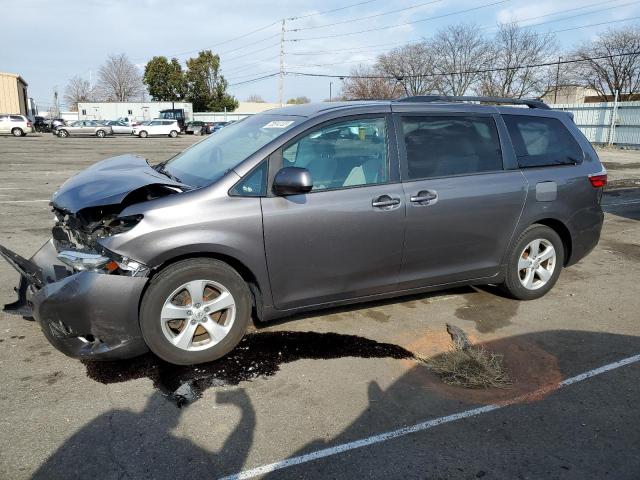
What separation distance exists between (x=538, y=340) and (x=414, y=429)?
180 centimetres

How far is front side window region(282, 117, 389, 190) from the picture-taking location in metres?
3.93

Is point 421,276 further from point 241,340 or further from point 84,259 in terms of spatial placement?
point 84,259

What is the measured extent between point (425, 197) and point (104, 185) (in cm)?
246

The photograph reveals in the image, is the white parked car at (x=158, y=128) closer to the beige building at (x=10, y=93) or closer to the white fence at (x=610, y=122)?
the beige building at (x=10, y=93)

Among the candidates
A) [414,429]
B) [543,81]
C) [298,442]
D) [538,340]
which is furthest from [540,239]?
[543,81]

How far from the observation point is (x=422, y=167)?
4.28 meters

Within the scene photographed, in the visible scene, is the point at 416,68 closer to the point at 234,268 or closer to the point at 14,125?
the point at 14,125

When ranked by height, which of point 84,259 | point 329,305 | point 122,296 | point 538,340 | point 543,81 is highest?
point 543,81

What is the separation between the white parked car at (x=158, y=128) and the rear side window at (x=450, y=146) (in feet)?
143

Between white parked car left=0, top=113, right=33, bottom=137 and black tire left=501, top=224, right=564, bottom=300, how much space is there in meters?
42.2

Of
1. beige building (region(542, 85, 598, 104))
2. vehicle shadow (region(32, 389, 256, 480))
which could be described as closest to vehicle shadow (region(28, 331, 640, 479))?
vehicle shadow (region(32, 389, 256, 480))

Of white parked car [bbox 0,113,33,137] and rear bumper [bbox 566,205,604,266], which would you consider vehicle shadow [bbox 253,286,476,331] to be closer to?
rear bumper [bbox 566,205,604,266]

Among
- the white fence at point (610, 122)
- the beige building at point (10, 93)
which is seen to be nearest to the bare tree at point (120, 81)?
the beige building at point (10, 93)

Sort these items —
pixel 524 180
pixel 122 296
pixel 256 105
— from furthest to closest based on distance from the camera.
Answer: pixel 256 105 < pixel 524 180 < pixel 122 296
